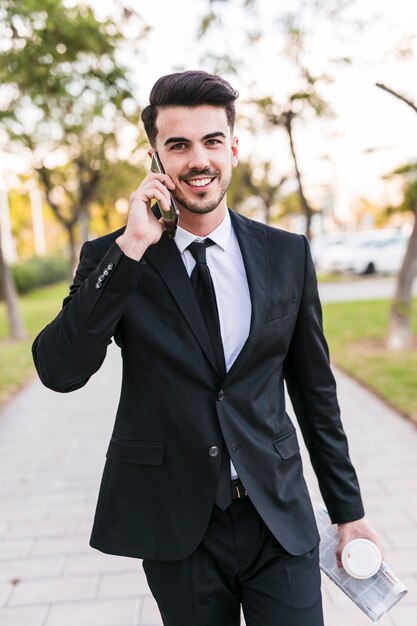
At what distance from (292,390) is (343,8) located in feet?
32.8

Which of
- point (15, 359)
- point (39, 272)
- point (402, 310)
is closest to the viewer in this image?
point (402, 310)

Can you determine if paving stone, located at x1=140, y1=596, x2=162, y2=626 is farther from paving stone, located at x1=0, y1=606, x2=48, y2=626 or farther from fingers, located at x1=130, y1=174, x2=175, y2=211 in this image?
fingers, located at x1=130, y1=174, x2=175, y2=211

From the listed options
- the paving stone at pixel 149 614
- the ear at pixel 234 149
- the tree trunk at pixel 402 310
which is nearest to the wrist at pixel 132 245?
the ear at pixel 234 149

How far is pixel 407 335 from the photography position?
973 centimetres

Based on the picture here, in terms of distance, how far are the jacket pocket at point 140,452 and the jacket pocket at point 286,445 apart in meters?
0.34

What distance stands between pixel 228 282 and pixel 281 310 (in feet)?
0.56

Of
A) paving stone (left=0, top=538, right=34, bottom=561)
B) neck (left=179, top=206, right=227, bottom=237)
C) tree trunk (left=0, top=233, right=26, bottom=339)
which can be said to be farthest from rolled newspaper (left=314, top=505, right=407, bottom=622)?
tree trunk (left=0, top=233, right=26, bottom=339)

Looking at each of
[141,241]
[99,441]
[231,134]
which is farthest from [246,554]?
[99,441]

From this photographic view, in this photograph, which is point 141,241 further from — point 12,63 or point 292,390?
point 12,63

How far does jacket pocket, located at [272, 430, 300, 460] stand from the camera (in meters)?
1.93

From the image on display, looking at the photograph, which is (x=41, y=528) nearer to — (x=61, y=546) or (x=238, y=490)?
(x=61, y=546)

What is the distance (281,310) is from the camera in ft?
6.29

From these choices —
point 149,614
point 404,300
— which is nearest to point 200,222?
point 149,614

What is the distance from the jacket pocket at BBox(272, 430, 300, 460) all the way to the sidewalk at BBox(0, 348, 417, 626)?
155 cm
